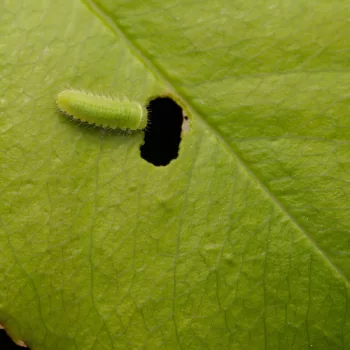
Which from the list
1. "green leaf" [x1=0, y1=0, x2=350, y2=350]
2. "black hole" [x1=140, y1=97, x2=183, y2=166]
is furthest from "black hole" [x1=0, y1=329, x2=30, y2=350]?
"black hole" [x1=140, y1=97, x2=183, y2=166]

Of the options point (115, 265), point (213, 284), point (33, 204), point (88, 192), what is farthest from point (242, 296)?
point (33, 204)

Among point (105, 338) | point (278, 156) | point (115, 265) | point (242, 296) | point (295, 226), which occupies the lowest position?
point (105, 338)

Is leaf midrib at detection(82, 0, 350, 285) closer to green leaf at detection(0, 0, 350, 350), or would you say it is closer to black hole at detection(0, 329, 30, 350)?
green leaf at detection(0, 0, 350, 350)

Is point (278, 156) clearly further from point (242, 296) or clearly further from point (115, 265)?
point (115, 265)

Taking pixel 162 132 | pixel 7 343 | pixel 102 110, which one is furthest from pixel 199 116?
pixel 7 343

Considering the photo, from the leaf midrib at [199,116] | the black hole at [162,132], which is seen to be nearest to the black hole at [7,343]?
the black hole at [162,132]

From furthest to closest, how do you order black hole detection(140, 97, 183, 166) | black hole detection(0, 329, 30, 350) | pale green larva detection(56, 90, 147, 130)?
black hole detection(0, 329, 30, 350) < black hole detection(140, 97, 183, 166) < pale green larva detection(56, 90, 147, 130)
